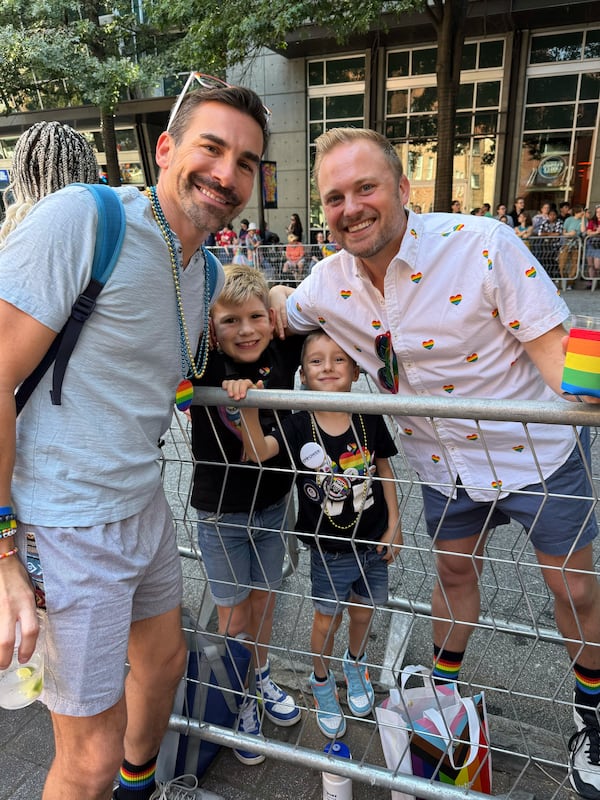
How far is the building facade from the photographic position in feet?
49.6

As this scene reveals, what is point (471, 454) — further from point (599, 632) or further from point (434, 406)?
point (599, 632)

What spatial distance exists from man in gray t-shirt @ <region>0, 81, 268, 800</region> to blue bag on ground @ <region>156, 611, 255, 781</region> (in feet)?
1.57

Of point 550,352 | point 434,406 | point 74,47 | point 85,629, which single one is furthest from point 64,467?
point 74,47

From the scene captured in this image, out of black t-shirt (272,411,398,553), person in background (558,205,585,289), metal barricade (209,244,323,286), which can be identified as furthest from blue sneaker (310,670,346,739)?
metal barricade (209,244,323,286)

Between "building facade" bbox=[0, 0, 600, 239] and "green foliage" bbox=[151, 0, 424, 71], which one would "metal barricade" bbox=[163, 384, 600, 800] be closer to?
"green foliage" bbox=[151, 0, 424, 71]

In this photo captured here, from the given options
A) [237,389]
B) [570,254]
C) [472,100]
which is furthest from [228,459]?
[472,100]

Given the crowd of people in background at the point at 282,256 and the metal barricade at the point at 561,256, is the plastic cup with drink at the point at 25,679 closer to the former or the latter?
the crowd of people in background at the point at 282,256

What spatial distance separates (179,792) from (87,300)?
5.67 feet

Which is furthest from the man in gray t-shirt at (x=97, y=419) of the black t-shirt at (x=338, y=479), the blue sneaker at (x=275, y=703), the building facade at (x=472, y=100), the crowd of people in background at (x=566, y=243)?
the building facade at (x=472, y=100)

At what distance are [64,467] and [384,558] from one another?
4.31 feet

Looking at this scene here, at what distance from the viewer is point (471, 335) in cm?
201

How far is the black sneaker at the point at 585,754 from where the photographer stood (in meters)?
1.99

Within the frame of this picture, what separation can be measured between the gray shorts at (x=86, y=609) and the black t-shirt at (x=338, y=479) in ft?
2.53

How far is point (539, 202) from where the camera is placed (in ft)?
53.7
